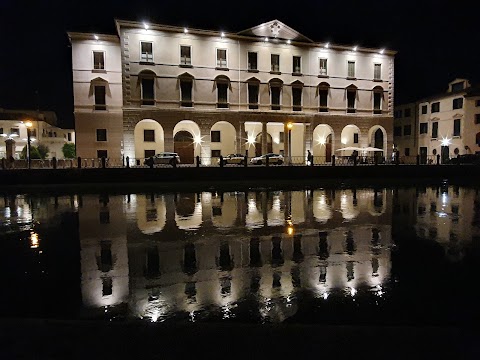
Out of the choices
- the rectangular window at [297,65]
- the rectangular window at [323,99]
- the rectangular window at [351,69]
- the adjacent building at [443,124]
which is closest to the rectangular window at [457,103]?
the adjacent building at [443,124]

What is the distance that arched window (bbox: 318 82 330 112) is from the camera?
1613 inches

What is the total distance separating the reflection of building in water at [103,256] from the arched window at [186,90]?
23794 millimetres

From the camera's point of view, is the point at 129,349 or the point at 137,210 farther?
the point at 137,210

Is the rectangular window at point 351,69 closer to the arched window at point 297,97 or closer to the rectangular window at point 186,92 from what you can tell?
the arched window at point 297,97

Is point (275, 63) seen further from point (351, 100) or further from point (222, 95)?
point (351, 100)

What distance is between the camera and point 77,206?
15.6 metres

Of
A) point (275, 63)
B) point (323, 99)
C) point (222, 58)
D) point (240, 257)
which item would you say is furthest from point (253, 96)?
point (240, 257)

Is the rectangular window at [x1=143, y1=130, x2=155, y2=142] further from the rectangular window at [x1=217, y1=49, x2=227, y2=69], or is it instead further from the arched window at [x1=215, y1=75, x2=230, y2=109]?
the rectangular window at [x1=217, y1=49, x2=227, y2=69]

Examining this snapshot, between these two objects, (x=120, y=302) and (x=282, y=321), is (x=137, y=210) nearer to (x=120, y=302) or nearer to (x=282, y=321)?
(x=120, y=302)

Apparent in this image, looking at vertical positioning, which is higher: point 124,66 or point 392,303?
point 124,66

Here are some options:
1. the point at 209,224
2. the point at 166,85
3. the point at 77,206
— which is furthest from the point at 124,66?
the point at 209,224

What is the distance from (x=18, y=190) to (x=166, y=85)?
1799cm

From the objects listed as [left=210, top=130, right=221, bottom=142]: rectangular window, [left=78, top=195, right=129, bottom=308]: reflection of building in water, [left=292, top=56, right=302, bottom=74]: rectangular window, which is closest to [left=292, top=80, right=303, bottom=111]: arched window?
[left=292, top=56, right=302, bottom=74]: rectangular window

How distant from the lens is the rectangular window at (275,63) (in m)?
39.0
